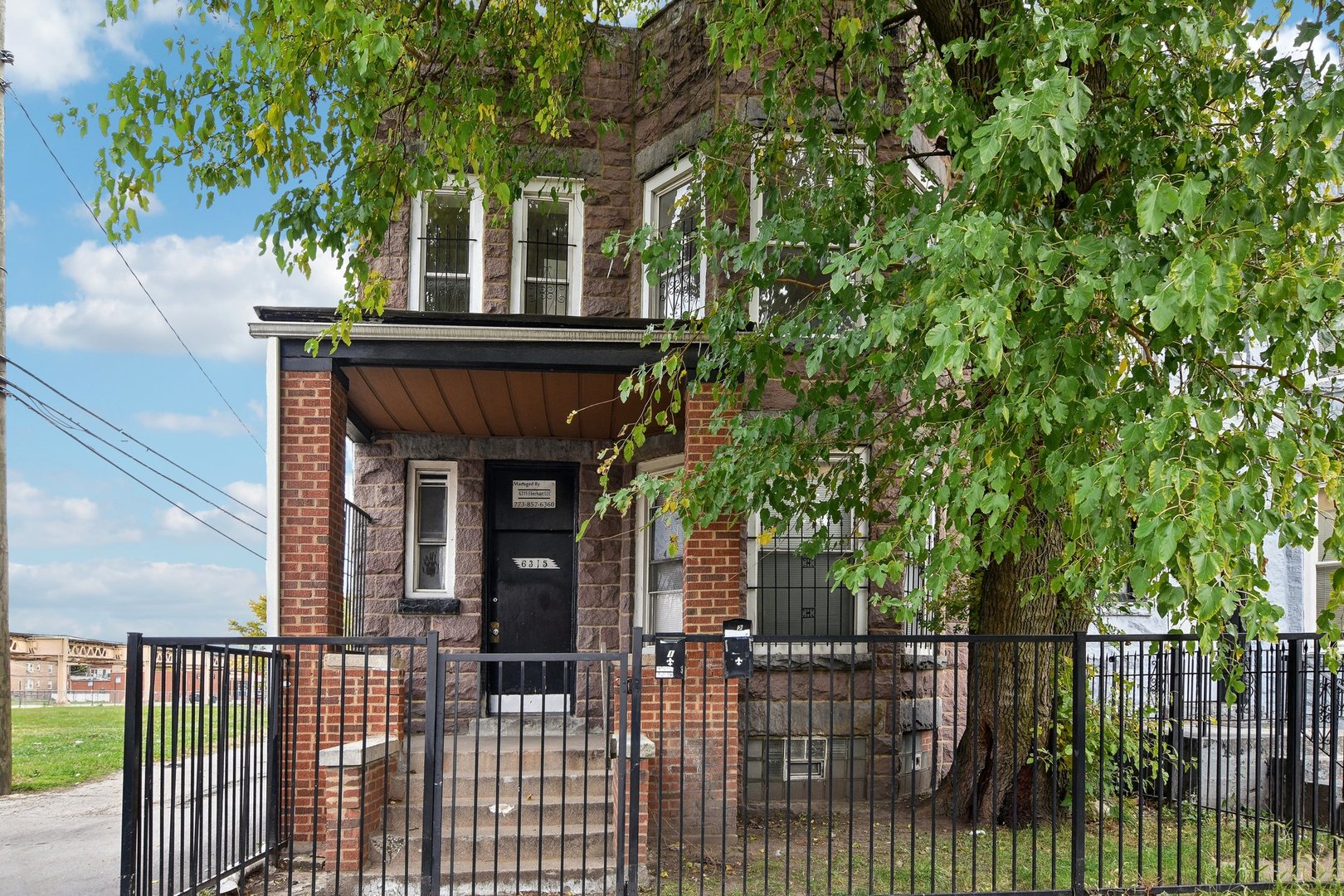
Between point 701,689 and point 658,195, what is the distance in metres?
5.20

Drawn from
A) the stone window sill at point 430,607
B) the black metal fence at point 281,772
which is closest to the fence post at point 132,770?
the black metal fence at point 281,772

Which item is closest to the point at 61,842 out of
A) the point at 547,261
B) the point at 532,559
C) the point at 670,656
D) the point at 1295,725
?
the point at 532,559

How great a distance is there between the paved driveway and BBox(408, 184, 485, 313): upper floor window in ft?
18.7

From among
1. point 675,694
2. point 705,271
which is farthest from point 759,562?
point 705,271

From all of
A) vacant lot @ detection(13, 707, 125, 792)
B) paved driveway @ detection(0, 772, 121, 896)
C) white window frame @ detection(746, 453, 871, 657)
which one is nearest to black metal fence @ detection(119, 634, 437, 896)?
paved driveway @ detection(0, 772, 121, 896)

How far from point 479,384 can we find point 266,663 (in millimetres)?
2807

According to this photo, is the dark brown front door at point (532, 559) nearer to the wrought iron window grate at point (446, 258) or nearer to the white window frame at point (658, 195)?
the wrought iron window grate at point (446, 258)

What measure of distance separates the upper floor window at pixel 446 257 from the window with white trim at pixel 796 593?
384cm

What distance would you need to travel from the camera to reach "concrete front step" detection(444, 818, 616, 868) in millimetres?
7531

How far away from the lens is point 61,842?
9.08 metres

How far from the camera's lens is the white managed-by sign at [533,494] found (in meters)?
11.3

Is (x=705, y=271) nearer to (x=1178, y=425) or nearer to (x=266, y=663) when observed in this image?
(x=266, y=663)

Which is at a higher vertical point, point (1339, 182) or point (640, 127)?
point (640, 127)

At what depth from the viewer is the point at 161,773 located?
599cm
